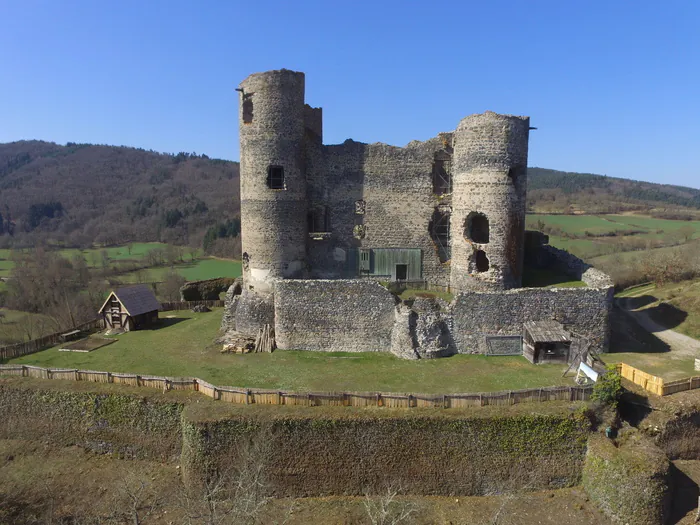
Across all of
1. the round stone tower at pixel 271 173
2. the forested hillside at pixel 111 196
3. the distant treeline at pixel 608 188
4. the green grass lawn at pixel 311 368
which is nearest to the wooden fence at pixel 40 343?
the green grass lawn at pixel 311 368

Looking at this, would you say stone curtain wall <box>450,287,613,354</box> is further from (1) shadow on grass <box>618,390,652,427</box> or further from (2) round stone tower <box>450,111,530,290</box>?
(1) shadow on grass <box>618,390,652,427</box>

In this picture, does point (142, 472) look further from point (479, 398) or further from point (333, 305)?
point (479, 398)

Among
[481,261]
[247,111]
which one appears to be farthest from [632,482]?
[247,111]

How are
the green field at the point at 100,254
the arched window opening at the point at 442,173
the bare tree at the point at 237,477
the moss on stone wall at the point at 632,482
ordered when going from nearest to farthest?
the moss on stone wall at the point at 632,482
the bare tree at the point at 237,477
the arched window opening at the point at 442,173
the green field at the point at 100,254

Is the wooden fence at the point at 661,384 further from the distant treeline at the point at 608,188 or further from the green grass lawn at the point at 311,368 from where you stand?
the distant treeline at the point at 608,188

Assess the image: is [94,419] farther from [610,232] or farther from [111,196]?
[111,196]
